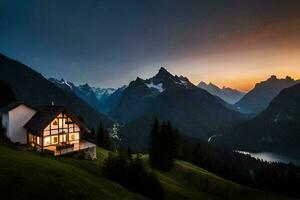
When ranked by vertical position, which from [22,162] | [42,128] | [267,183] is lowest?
[267,183]

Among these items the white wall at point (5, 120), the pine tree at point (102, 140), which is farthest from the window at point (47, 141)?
the pine tree at point (102, 140)

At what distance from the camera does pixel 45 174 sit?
33375 mm

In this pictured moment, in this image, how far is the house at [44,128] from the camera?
5784 centimetres

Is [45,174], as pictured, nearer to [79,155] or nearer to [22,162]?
[22,162]

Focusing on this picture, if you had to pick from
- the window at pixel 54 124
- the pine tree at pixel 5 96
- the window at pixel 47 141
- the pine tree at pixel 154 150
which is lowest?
the pine tree at pixel 154 150

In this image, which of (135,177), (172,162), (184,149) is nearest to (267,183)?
(184,149)

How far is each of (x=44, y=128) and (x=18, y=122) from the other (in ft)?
26.9

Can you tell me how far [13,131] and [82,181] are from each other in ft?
106

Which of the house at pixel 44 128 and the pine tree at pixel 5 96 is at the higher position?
the pine tree at pixel 5 96

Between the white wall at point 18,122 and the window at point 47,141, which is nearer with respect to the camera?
the window at point 47,141

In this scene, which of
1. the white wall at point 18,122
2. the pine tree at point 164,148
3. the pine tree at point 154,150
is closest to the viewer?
the white wall at point 18,122

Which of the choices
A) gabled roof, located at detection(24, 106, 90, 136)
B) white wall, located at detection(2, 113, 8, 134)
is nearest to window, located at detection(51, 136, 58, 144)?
gabled roof, located at detection(24, 106, 90, 136)

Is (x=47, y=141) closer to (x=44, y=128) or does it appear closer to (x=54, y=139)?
(x=54, y=139)

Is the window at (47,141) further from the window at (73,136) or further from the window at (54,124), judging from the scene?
the window at (73,136)
